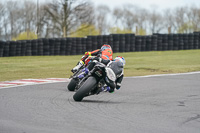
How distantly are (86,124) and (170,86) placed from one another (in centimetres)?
569

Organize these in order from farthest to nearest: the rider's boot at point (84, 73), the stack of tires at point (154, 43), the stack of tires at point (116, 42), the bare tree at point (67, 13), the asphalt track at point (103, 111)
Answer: the bare tree at point (67, 13) → the stack of tires at point (154, 43) → the stack of tires at point (116, 42) → the rider's boot at point (84, 73) → the asphalt track at point (103, 111)

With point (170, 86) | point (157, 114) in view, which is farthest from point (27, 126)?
point (170, 86)

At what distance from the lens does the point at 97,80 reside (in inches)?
303

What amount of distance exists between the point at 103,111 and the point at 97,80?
1241 mm

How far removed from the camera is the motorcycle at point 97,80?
297 inches

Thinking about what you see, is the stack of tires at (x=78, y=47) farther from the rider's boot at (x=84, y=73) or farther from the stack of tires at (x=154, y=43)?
the rider's boot at (x=84, y=73)

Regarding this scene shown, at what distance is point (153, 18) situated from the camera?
114750 millimetres

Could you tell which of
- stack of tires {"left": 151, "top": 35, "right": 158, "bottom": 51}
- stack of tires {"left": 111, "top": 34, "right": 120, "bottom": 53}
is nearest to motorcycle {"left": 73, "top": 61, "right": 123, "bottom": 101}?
stack of tires {"left": 111, "top": 34, "right": 120, "bottom": 53}

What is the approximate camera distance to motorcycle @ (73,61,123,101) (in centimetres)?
755

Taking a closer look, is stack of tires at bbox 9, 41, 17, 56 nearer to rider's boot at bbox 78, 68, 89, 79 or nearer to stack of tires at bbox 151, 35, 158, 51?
stack of tires at bbox 151, 35, 158, 51

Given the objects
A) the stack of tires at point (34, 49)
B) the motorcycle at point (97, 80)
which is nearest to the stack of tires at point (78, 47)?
the stack of tires at point (34, 49)

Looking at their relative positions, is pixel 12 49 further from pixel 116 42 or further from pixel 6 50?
pixel 116 42

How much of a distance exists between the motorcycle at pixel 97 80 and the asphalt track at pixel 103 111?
0.72ft

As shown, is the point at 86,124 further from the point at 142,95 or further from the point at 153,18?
the point at 153,18
